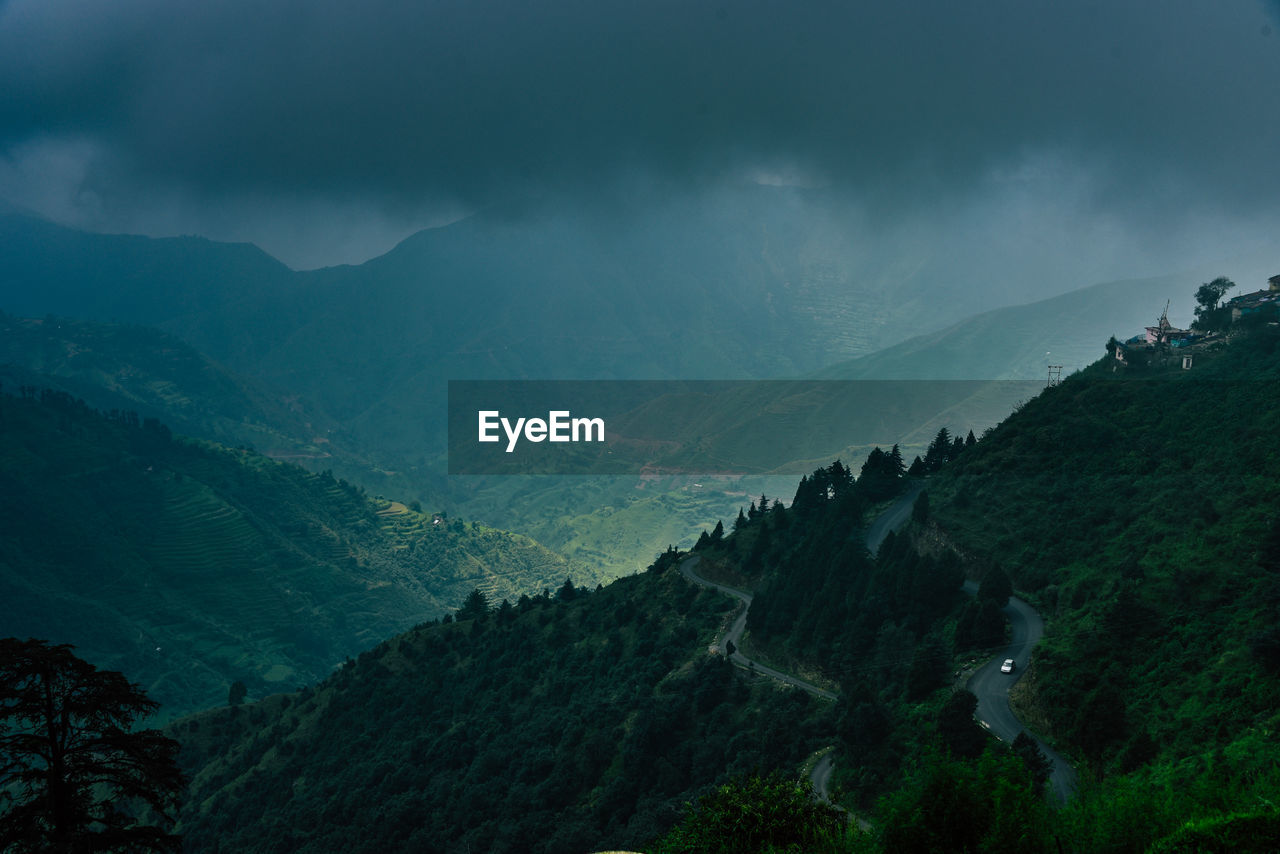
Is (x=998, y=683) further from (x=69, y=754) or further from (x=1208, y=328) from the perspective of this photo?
(x=1208, y=328)

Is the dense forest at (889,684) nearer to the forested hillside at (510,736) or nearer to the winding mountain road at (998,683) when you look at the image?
the forested hillside at (510,736)

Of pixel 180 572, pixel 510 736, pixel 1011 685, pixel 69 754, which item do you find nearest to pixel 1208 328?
pixel 1011 685

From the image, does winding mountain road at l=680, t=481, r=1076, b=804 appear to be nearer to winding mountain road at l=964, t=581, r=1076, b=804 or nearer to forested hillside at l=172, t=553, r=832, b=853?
winding mountain road at l=964, t=581, r=1076, b=804

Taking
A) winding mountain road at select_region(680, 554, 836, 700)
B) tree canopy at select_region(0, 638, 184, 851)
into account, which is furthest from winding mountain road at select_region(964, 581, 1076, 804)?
tree canopy at select_region(0, 638, 184, 851)

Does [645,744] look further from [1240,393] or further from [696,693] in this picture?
[1240,393]

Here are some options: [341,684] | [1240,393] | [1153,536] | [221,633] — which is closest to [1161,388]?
[1240,393]

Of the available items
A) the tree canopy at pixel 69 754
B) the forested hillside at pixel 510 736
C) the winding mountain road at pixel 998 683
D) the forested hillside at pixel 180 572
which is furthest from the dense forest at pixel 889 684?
the forested hillside at pixel 180 572
